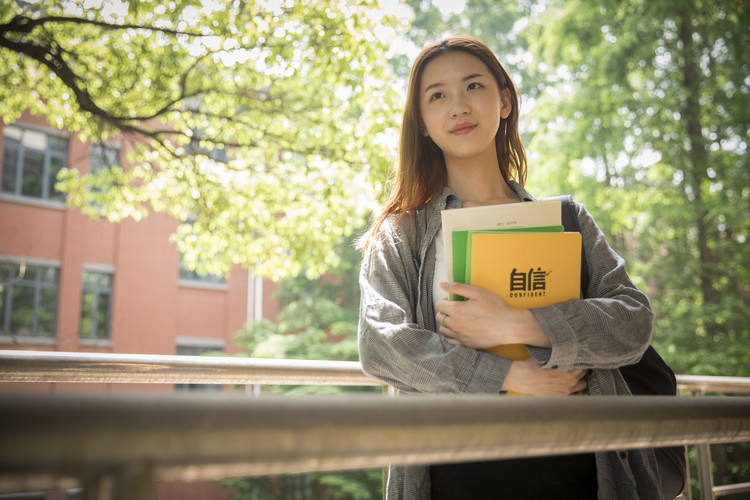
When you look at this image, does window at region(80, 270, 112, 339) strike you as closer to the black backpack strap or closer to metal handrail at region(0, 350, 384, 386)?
metal handrail at region(0, 350, 384, 386)

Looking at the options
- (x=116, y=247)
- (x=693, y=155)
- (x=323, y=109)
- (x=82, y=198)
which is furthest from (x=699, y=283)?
(x=116, y=247)

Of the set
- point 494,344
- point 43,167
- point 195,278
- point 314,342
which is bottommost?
point 314,342

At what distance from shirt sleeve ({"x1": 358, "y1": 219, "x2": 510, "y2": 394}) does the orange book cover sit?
10 cm

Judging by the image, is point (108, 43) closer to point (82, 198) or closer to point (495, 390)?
point (82, 198)

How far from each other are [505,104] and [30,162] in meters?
14.1

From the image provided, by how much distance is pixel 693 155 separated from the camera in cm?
902

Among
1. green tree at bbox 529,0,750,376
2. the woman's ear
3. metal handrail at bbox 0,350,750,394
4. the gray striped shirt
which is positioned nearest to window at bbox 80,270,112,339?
green tree at bbox 529,0,750,376

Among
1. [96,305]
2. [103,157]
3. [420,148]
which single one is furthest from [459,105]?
[96,305]

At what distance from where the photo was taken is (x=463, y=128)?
5.02 feet

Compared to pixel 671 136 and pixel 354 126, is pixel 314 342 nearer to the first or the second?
pixel 671 136

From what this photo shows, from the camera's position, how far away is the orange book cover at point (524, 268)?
3.85ft

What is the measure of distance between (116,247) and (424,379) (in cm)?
1472

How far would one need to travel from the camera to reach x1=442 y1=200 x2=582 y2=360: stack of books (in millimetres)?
→ 1180

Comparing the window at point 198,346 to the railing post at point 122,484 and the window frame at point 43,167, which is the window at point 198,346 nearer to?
the window frame at point 43,167
